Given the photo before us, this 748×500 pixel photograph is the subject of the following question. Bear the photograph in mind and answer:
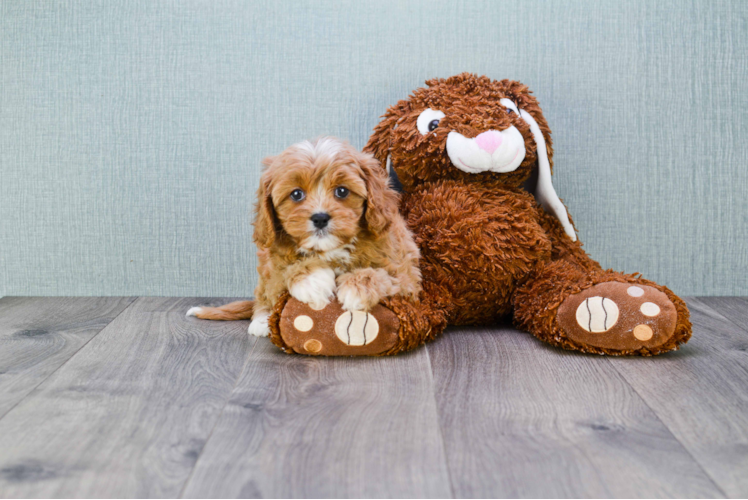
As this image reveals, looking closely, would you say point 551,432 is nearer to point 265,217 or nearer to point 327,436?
point 327,436

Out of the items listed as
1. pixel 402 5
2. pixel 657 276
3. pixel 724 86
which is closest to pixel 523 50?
pixel 402 5

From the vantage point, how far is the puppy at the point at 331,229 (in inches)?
58.0

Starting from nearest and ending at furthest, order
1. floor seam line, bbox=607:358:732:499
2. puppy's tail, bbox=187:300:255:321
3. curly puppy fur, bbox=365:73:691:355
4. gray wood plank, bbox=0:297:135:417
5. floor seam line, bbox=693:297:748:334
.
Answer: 1. floor seam line, bbox=607:358:732:499
2. gray wood plank, bbox=0:297:135:417
3. curly puppy fur, bbox=365:73:691:355
4. floor seam line, bbox=693:297:748:334
5. puppy's tail, bbox=187:300:255:321

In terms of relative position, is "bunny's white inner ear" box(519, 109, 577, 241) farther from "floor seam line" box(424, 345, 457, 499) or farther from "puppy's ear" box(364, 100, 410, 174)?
"floor seam line" box(424, 345, 457, 499)

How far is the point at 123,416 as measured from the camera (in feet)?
4.05

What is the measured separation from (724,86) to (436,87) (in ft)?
3.33

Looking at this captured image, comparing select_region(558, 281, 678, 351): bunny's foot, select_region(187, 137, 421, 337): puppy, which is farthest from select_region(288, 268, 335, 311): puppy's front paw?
select_region(558, 281, 678, 351): bunny's foot

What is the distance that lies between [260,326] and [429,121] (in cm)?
75

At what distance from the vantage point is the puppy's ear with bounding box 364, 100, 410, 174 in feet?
6.19

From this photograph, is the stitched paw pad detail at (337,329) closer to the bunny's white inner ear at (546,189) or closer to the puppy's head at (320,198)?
the puppy's head at (320,198)

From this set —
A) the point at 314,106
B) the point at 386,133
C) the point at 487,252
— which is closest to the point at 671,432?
the point at 487,252

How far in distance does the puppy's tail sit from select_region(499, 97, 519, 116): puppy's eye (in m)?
0.96

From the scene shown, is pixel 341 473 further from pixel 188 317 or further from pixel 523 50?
pixel 523 50

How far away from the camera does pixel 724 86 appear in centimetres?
211
